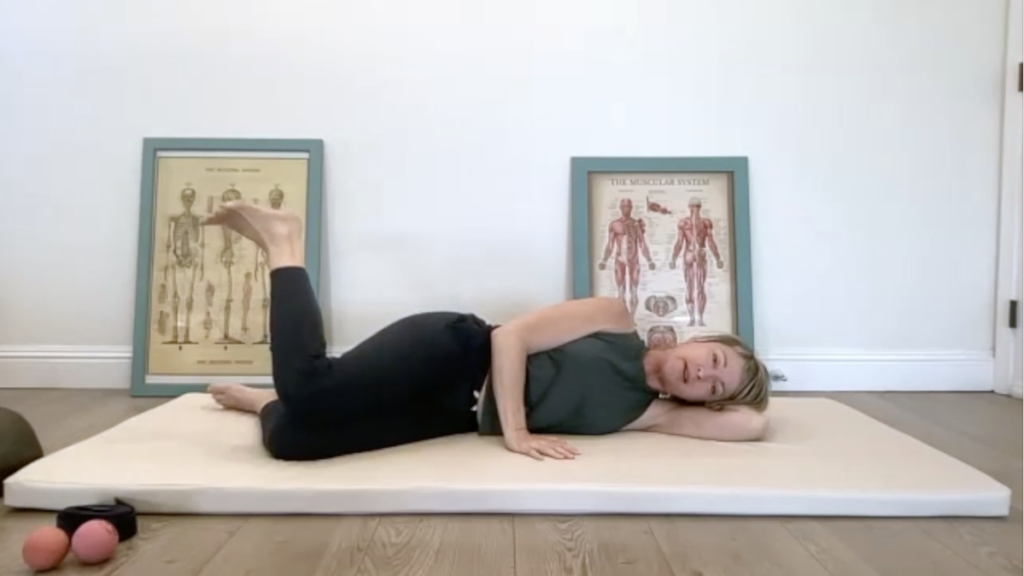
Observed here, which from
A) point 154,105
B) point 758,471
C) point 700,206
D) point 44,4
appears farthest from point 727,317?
point 44,4

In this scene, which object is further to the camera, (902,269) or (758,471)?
(902,269)

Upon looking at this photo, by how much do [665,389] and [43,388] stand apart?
7.11ft

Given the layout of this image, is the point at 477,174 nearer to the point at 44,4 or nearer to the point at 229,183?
the point at 229,183

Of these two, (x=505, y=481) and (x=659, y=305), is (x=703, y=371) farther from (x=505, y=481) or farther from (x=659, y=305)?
(x=659, y=305)

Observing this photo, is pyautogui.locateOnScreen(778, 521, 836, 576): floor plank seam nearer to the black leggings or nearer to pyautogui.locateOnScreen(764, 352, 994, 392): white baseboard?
the black leggings

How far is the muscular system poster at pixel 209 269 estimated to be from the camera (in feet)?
10.0

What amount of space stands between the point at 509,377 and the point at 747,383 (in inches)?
22.1

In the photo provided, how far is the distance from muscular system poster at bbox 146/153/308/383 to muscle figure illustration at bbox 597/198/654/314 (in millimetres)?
1072

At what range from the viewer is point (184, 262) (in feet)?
10.2

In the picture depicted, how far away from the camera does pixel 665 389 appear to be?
218 centimetres

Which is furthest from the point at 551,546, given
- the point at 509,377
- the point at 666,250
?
the point at 666,250

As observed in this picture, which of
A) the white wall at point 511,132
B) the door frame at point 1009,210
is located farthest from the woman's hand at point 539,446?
the door frame at point 1009,210

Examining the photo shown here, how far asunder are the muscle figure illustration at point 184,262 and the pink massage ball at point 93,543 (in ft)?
5.48

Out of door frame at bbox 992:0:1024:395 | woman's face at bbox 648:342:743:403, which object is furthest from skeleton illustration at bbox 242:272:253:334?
door frame at bbox 992:0:1024:395
